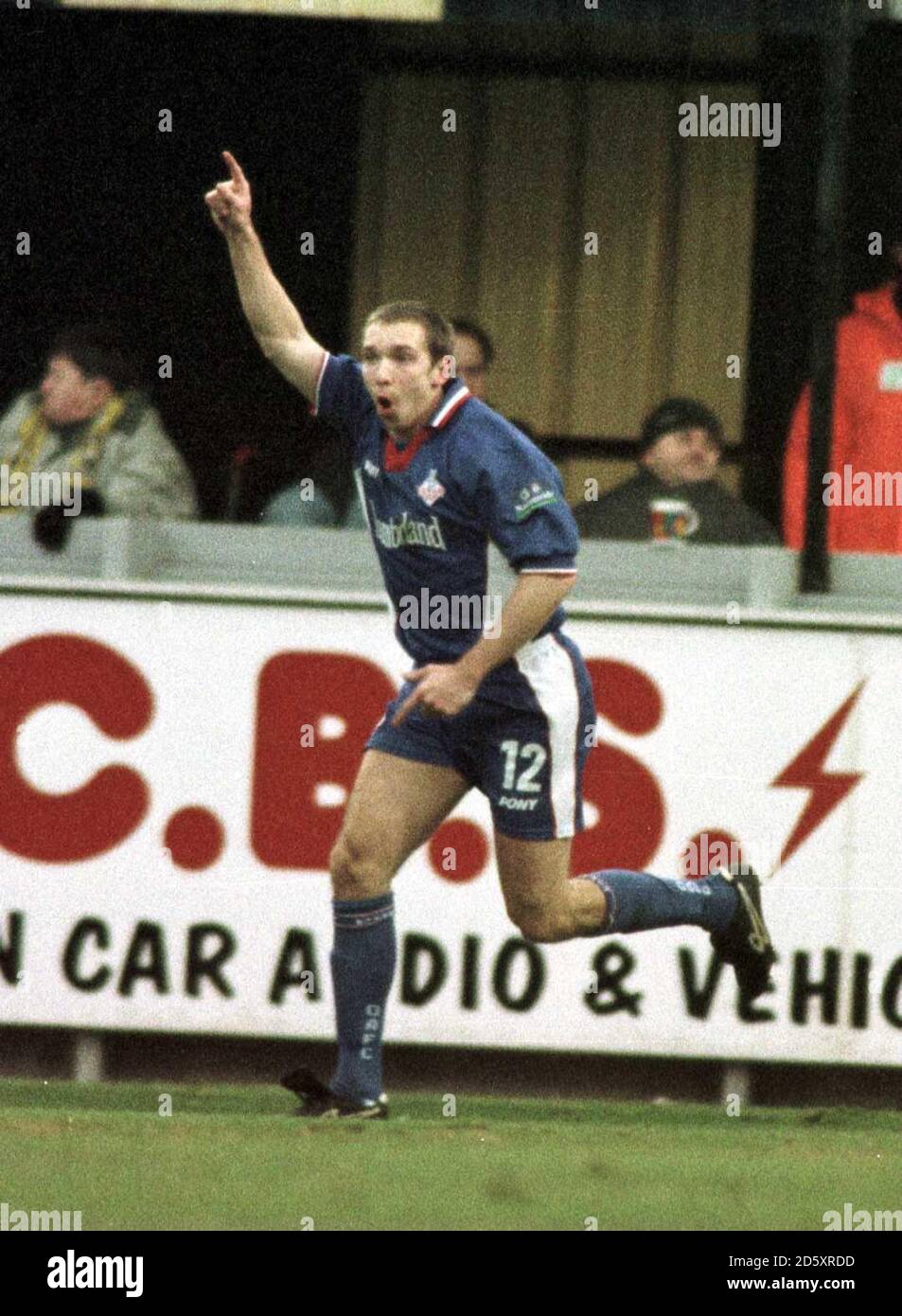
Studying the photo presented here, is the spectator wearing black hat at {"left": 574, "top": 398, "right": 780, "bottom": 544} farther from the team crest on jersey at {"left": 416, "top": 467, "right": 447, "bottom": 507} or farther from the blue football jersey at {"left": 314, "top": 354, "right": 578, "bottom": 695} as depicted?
the team crest on jersey at {"left": 416, "top": 467, "right": 447, "bottom": 507}

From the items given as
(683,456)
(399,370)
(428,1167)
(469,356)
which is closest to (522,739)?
(399,370)

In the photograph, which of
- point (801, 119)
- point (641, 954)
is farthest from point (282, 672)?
point (801, 119)

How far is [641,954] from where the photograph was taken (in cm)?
848

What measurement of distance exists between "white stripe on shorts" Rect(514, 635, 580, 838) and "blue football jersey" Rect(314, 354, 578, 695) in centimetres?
7

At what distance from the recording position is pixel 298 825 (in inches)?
334

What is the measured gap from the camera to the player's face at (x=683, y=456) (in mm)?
9250

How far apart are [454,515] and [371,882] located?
0.93 m

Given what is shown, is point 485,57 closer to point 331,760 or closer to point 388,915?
point 331,760

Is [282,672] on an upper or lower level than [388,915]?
upper

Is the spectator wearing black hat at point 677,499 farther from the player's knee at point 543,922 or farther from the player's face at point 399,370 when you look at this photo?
the player's face at point 399,370

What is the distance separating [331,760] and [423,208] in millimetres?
3716

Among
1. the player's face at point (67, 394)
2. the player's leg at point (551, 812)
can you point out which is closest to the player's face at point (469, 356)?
the player's face at point (67, 394)

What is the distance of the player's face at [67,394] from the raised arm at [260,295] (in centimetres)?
198

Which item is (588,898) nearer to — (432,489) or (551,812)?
(551,812)
